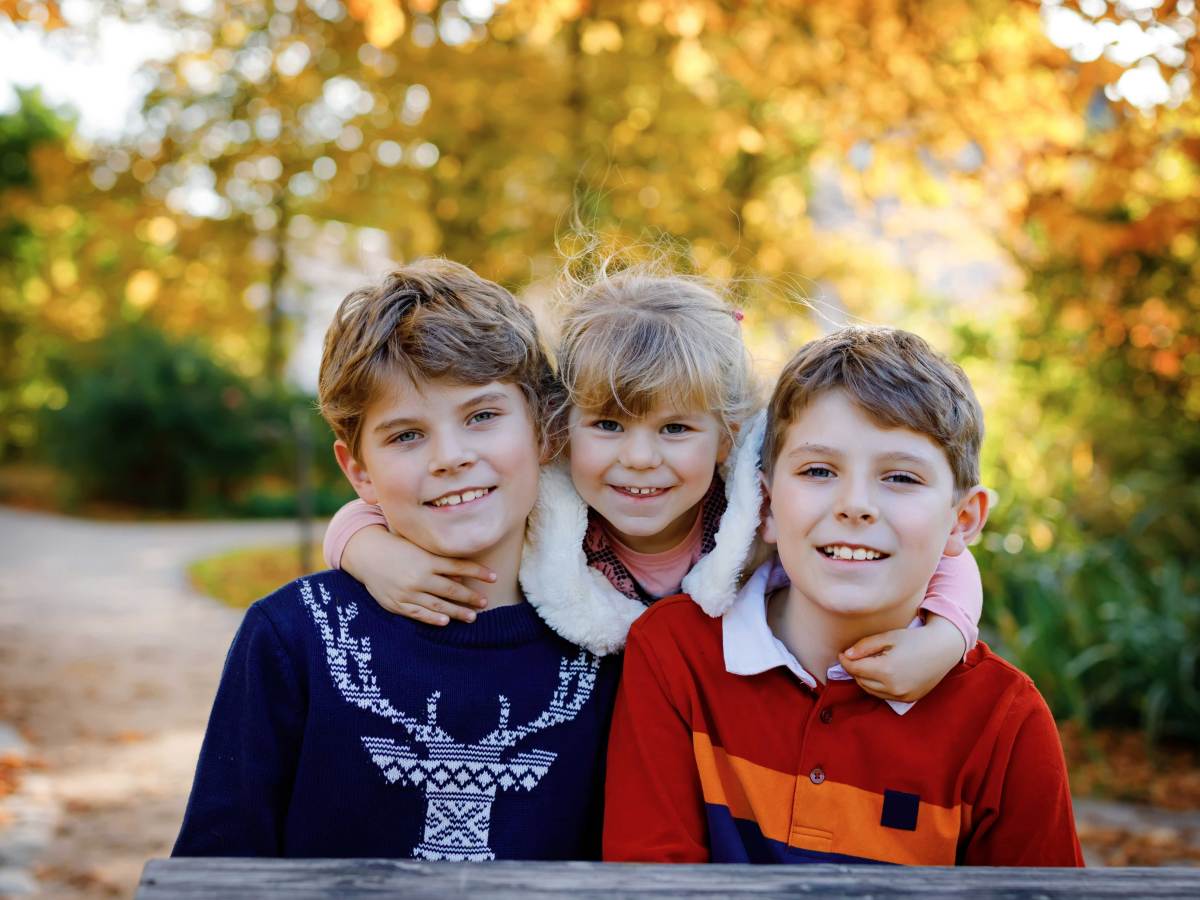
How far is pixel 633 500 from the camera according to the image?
79.7 inches

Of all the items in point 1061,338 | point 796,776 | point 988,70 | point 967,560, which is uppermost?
point 988,70

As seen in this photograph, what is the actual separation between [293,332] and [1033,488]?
13.3 m

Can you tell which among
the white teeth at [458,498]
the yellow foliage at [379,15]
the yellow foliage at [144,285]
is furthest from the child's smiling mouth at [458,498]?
the yellow foliage at [144,285]

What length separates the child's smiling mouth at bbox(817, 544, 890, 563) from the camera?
1.76 metres

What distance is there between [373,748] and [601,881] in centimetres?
76

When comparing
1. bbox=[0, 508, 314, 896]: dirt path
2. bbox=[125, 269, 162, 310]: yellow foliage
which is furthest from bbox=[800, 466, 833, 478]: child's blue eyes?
bbox=[125, 269, 162, 310]: yellow foliage

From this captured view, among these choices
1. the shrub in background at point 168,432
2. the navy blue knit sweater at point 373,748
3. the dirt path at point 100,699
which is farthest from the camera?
the shrub in background at point 168,432

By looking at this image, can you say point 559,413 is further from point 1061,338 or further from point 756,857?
point 1061,338

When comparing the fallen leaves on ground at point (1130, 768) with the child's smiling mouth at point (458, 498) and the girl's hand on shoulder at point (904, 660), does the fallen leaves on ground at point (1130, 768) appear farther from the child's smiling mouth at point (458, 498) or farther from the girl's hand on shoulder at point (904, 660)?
the child's smiling mouth at point (458, 498)

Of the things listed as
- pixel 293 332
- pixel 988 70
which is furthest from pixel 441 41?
pixel 293 332

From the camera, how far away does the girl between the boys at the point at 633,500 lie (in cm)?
194

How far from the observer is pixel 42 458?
1884 cm

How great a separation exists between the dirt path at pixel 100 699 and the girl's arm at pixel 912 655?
10.4ft

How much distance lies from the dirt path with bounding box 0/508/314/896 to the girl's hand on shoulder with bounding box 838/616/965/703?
3160mm
